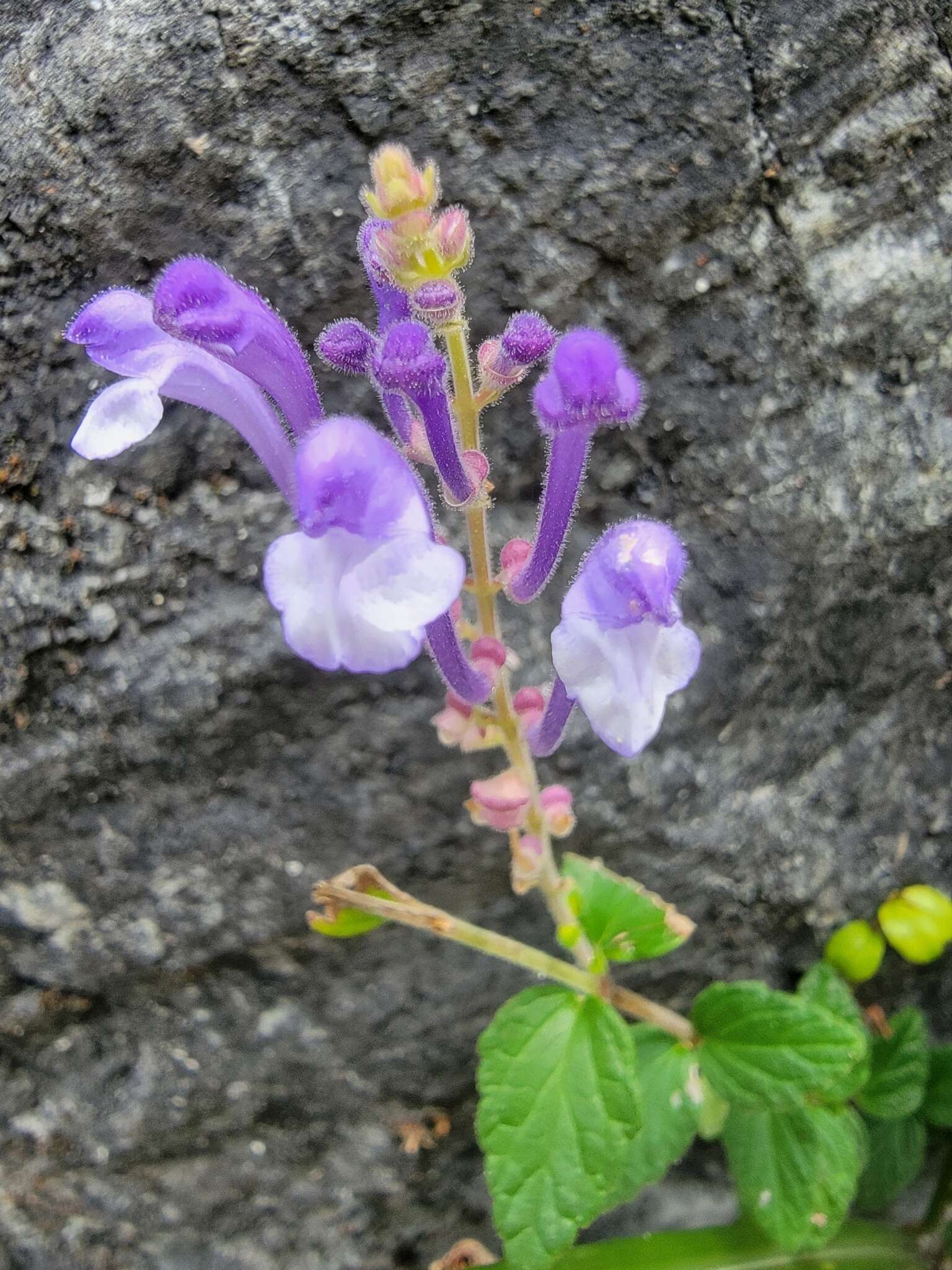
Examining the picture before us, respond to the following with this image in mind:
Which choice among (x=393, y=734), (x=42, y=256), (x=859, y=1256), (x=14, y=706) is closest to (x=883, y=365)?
(x=393, y=734)

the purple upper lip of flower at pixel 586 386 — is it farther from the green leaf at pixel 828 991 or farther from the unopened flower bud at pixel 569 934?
the green leaf at pixel 828 991

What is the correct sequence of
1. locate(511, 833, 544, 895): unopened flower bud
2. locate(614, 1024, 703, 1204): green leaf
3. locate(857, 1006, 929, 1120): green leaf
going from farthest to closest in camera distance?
locate(857, 1006, 929, 1120): green leaf
locate(614, 1024, 703, 1204): green leaf
locate(511, 833, 544, 895): unopened flower bud

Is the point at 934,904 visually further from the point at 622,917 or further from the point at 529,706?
the point at 529,706

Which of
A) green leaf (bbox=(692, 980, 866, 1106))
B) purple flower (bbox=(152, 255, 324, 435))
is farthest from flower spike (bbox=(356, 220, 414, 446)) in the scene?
green leaf (bbox=(692, 980, 866, 1106))

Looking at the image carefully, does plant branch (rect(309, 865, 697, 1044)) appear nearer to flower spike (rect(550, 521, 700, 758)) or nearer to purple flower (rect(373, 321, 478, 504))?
flower spike (rect(550, 521, 700, 758))

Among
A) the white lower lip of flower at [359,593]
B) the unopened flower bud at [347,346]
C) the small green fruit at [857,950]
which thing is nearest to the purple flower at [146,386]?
the unopened flower bud at [347,346]

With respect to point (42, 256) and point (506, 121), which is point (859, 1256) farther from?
point (42, 256)
